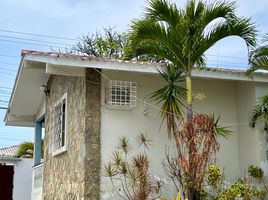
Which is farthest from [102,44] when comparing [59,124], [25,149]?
[59,124]

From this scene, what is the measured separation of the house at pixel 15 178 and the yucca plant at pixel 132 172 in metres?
13.8

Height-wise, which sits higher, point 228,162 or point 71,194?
point 228,162

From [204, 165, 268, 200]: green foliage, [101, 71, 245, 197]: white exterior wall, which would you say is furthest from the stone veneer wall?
[204, 165, 268, 200]: green foliage

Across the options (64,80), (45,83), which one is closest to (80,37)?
(45,83)

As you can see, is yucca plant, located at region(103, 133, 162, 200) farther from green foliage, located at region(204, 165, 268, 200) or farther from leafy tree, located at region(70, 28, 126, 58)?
leafy tree, located at region(70, 28, 126, 58)

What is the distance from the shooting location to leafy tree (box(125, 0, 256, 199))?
1002 centimetres

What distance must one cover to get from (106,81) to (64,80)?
2.80m

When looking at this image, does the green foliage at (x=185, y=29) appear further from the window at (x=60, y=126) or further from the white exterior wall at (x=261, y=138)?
the window at (x=60, y=126)

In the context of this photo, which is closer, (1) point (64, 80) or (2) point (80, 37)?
(1) point (64, 80)

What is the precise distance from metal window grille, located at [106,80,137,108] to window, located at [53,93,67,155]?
2226mm

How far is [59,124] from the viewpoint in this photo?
45.2 ft

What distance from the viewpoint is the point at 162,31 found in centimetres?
1016

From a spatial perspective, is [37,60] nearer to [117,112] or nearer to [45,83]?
[117,112]

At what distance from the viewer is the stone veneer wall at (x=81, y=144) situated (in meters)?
10.5
